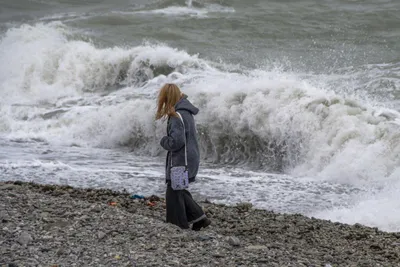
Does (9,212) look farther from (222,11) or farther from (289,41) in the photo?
(222,11)

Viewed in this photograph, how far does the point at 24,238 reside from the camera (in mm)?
6996

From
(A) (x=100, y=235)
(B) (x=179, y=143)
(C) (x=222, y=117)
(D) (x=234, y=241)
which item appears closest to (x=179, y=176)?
(B) (x=179, y=143)

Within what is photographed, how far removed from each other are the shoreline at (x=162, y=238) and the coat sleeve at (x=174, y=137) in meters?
0.77

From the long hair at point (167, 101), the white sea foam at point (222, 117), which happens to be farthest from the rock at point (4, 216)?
the white sea foam at point (222, 117)

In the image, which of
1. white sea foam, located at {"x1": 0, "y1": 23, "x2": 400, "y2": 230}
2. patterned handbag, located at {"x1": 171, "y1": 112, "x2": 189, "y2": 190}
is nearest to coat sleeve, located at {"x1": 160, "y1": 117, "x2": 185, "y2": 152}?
patterned handbag, located at {"x1": 171, "y1": 112, "x2": 189, "y2": 190}

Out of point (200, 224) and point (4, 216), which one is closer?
point (4, 216)

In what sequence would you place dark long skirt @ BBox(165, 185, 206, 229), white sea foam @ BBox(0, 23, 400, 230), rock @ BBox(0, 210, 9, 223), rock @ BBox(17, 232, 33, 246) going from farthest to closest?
white sea foam @ BBox(0, 23, 400, 230), dark long skirt @ BBox(165, 185, 206, 229), rock @ BBox(0, 210, 9, 223), rock @ BBox(17, 232, 33, 246)

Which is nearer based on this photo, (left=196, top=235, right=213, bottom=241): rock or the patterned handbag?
(left=196, top=235, right=213, bottom=241): rock

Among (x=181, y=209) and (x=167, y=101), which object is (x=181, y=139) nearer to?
(x=167, y=101)

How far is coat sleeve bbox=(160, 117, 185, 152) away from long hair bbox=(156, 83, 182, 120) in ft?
0.27

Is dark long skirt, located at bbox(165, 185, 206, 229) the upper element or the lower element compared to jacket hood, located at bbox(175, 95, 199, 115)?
lower

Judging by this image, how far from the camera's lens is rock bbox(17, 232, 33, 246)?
693 centimetres

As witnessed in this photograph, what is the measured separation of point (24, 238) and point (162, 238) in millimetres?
1211

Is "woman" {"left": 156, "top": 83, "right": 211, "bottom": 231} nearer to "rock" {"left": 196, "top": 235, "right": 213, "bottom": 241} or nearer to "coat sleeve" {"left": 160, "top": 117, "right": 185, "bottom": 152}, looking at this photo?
"coat sleeve" {"left": 160, "top": 117, "right": 185, "bottom": 152}
